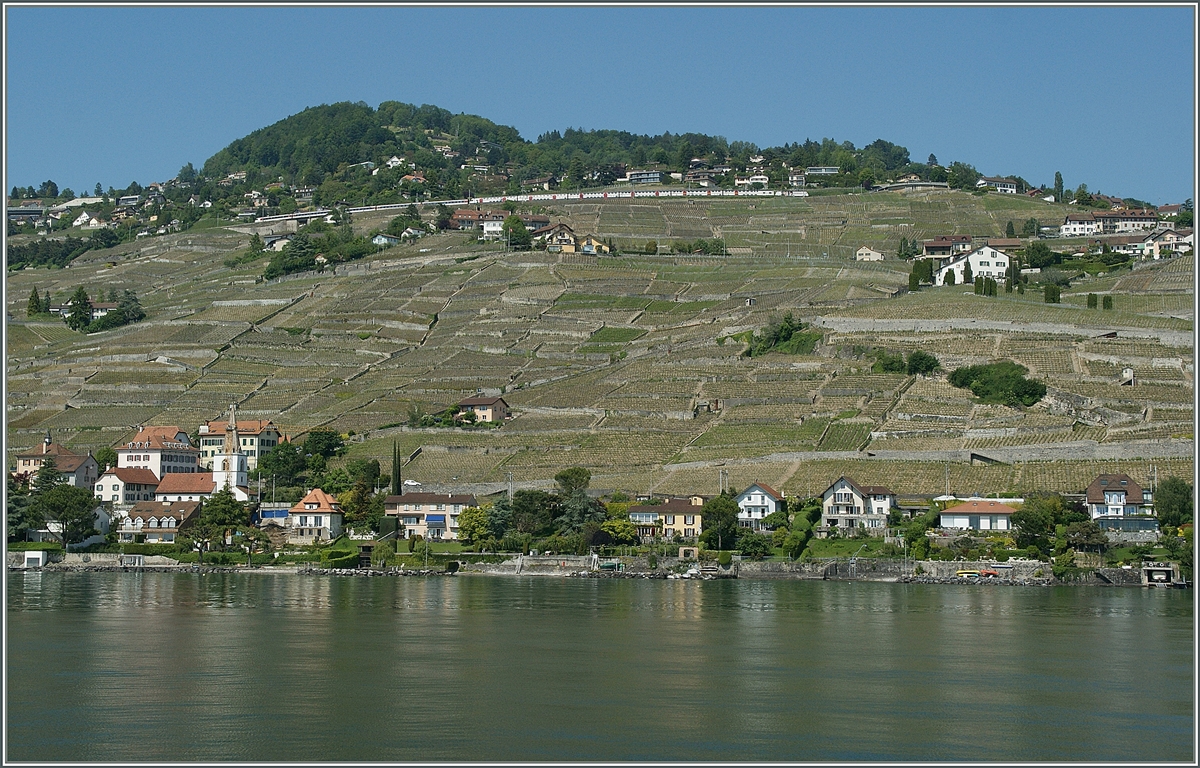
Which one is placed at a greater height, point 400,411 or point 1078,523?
point 400,411

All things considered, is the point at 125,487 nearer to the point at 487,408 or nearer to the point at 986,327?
the point at 487,408

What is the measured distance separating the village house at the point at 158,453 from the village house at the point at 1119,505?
49708 mm

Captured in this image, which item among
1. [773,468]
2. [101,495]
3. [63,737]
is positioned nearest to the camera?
[63,737]

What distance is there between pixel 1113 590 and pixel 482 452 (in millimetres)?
35945

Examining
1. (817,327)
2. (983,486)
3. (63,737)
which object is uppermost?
(817,327)

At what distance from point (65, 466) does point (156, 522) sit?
8677 millimetres

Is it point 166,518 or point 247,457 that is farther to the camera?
point 247,457

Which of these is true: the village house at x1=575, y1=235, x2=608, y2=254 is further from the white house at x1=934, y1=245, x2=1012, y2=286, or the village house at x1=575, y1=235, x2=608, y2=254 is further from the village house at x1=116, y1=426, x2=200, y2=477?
the village house at x1=116, y1=426, x2=200, y2=477

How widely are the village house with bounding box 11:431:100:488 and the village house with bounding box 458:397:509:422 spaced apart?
21005 mm

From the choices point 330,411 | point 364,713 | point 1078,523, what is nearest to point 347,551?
point 330,411

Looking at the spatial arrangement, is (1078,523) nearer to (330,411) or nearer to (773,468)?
(773,468)

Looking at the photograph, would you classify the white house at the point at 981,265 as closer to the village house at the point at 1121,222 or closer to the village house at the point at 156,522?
the village house at the point at 1121,222

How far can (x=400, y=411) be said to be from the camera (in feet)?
299

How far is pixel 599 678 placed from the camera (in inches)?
1326
